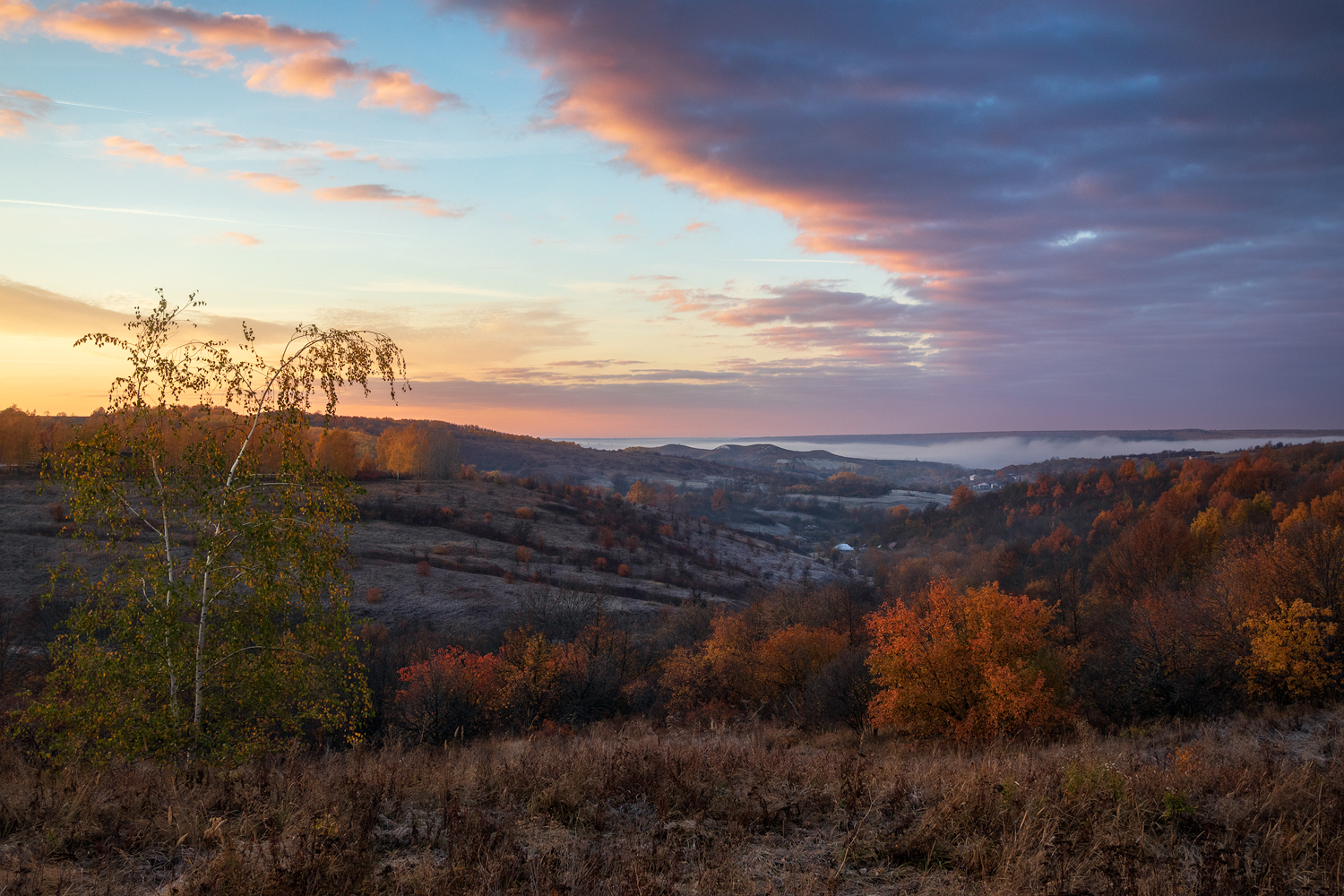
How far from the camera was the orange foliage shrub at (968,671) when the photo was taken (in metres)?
33.9

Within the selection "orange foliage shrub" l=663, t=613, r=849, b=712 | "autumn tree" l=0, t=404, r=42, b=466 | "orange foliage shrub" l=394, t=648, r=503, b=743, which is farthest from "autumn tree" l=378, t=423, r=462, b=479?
"orange foliage shrub" l=663, t=613, r=849, b=712

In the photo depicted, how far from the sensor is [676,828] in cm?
664

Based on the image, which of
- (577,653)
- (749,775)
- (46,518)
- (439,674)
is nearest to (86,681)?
(749,775)

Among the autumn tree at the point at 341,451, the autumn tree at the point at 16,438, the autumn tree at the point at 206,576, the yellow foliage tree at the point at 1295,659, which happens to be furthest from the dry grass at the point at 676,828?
the autumn tree at the point at 16,438

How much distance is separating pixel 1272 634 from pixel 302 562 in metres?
40.2

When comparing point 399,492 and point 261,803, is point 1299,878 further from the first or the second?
point 399,492

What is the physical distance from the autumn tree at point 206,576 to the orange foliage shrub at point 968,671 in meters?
29.7

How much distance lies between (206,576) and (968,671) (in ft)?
121

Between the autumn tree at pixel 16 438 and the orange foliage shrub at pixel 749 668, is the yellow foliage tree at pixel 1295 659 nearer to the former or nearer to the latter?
the orange foliage shrub at pixel 749 668

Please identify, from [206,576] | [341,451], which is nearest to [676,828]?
[206,576]

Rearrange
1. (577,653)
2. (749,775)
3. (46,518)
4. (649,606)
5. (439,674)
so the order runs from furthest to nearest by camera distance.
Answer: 1. (649,606)
2. (46,518)
3. (577,653)
4. (439,674)
5. (749,775)

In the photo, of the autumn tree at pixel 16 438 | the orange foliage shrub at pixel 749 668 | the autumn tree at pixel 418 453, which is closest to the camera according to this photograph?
the orange foliage shrub at pixel 749 668

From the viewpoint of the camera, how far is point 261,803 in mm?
6668

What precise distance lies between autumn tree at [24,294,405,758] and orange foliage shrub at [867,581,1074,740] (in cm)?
2971
